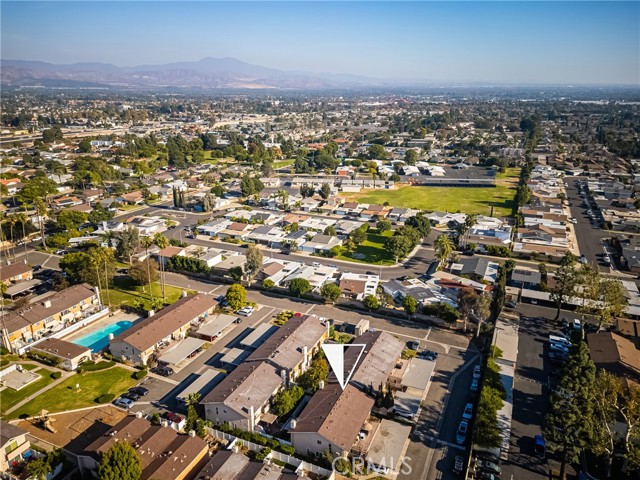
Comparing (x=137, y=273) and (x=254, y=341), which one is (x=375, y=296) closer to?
(x=254, y=341)

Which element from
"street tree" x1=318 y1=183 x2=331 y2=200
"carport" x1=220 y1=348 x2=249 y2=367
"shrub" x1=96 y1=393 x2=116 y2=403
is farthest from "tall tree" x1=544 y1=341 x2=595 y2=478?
"street tree" x1=318 y1=183 x2=331 y2=200

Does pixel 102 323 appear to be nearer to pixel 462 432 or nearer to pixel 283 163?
pixel 462 432

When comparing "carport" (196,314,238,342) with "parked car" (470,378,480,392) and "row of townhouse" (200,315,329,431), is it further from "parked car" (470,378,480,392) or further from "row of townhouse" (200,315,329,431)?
"parked car" (470,378,480,392)

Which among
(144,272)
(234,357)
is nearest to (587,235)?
(234,357)

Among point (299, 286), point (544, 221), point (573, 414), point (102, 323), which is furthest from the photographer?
point (544, 221)

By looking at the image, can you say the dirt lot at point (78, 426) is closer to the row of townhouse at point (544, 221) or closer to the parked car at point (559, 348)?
the parked car at point (559, 348)

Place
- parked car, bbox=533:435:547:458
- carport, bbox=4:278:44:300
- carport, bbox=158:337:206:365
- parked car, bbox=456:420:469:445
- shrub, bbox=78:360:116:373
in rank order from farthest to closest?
carport, bbox=4:278:44:300 → carport, bbox=158:337:206:365 → shrub, bbox=78:360:116:373 → parked car, bbox=456:420:469:445 → parked car, bbox=533:435:547:458

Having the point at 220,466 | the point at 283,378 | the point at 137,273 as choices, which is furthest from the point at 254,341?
the point at 137,273
